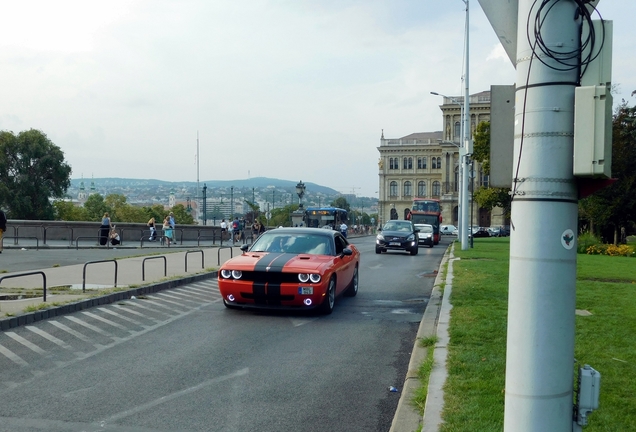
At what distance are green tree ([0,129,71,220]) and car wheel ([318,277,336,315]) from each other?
179 feet

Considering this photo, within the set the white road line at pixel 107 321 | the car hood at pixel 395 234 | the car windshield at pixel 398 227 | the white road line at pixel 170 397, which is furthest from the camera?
the car windshield at pixel 398 227

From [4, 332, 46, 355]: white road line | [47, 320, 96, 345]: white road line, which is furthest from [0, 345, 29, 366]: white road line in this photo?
[47, 320, 96, 345]: white road line

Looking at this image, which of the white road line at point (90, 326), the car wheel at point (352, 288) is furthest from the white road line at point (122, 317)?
the car wheel at point (352, 288)

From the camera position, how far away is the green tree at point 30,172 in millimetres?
61531

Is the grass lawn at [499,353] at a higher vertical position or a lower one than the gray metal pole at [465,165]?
lower

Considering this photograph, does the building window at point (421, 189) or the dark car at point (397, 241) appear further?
the building window at point (421, 189)

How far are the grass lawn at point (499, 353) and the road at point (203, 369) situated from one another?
2.35 ft

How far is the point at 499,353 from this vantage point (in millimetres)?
7969

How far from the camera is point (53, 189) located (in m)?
65.4

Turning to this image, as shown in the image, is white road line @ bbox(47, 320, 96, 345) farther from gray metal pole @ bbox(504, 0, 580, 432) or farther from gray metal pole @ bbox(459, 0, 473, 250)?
gray metal pole @ bbox(459, 0, 473, 250)

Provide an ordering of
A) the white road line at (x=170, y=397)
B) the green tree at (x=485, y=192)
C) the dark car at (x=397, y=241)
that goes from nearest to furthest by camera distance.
→ 1. the white road line at (x=170, y=397)
2. the dark car at (x=397, y=241)
3. the green tree at (x=485, y=192)

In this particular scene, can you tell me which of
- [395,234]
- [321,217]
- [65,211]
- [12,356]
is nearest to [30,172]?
[65,211]

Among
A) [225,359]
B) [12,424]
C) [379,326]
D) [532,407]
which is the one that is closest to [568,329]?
[532,407]

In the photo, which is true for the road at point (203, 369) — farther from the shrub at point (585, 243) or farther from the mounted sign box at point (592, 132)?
the shrub at point (585, 243)
